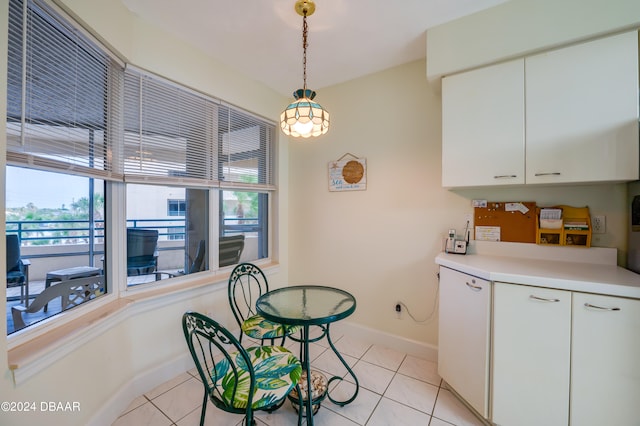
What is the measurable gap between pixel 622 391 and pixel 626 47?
6.02ft

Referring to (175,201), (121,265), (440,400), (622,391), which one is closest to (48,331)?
(121,265)

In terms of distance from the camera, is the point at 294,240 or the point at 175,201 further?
the point at 294,240

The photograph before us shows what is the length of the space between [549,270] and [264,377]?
1.76m

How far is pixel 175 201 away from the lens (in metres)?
2.15

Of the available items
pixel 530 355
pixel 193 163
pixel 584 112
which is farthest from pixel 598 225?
pixel 193 163

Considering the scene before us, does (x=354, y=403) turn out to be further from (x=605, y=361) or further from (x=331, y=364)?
(x=605, y=361)

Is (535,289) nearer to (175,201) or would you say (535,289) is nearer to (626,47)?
(626,47)

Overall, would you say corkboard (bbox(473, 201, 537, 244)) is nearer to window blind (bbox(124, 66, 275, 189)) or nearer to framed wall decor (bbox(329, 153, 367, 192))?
framed wall decor (bbox(329, 153, 367, 192))

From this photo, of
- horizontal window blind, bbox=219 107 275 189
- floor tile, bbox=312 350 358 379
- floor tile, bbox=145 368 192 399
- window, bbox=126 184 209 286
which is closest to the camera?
floor tile, bbox=145 368 192 399

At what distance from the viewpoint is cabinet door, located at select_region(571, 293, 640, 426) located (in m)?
1.21

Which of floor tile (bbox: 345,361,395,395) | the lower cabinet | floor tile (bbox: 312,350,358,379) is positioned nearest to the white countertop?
the lower cabinet

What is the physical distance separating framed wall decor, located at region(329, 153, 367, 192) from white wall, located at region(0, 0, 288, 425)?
1.09 metres

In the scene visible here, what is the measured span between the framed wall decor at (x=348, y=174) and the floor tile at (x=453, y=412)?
1.81 meters

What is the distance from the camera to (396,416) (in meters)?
1.62
